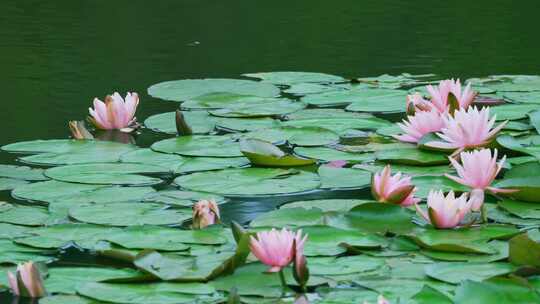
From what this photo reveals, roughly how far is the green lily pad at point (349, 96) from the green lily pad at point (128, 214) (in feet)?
4.21

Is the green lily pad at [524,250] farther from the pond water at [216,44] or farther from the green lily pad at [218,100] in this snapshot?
the green lily pad at [218,100]

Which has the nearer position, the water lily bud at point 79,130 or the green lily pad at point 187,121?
the water lily bud at point 79,130

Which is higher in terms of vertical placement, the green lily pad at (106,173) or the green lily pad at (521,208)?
the green lily pad at (106,173)

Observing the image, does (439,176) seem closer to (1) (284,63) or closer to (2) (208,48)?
(1) (284,63)

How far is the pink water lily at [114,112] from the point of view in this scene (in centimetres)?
318

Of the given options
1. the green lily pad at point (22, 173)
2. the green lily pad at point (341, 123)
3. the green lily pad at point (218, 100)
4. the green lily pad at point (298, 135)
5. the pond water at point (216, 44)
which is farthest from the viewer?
the pond water at point (216, 44)

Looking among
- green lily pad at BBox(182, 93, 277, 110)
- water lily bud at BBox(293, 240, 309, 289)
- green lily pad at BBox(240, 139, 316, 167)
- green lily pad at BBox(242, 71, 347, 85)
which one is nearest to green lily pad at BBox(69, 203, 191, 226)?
green lily pad at BBox(240, 139, 316, 167)

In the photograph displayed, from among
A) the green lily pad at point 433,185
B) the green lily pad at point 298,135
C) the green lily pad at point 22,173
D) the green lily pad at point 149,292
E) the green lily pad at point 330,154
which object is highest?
the green lily pad at point 298,135

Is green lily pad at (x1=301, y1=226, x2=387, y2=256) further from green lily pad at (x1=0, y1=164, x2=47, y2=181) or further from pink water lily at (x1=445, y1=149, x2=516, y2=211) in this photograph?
green lily pad at (x1=0, y1=164, x2=47, y2=181)

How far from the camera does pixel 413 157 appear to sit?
2738 mm

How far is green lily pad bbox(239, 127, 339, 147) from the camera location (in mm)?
2973

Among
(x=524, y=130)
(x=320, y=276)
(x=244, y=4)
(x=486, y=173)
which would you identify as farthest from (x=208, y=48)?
(x=320, y=276)

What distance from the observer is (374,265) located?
1952 mm

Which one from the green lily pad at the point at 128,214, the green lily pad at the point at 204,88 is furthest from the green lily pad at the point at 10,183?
the green lily pad at the point at 204,88
